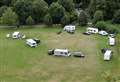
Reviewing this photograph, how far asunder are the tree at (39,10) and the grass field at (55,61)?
3.66 metres

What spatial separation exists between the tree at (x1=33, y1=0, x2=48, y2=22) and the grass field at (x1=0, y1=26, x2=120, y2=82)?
3.66 metres

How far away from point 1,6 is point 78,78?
57.7 feet

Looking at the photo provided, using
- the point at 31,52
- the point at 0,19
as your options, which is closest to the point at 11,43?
the point at 31,52

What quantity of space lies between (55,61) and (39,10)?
32.7 feet

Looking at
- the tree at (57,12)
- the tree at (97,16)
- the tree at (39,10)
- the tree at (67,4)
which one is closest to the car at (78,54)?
the tree at (97,16)

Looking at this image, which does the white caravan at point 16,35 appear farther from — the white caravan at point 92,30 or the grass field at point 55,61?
the white caravan at point 92,30

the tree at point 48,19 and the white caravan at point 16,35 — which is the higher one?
the tree at point 48,19

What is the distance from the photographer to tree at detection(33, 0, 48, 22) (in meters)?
31.5

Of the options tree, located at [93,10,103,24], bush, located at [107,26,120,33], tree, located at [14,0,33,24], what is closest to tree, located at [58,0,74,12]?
tree, located at [93,10,103,24]

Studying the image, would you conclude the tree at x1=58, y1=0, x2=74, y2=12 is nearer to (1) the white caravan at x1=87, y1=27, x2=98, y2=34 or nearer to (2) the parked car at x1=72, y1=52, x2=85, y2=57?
(1) the white caravan at x1=87, y1=27, x2=98, y2=34

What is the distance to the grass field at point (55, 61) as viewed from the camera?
20.5m

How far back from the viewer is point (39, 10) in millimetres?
31594

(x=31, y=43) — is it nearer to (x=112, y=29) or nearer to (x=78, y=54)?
(x=78, y=54)

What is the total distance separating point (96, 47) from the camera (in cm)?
2525
